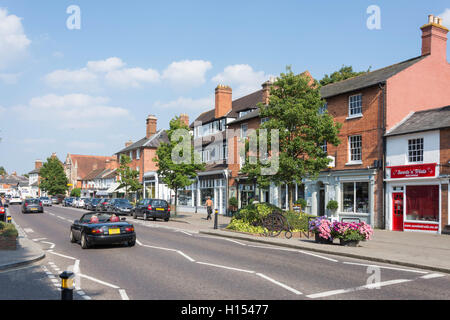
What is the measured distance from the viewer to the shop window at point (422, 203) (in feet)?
67.8

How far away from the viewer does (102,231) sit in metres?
13.5

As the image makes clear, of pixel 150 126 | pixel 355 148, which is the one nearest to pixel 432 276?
pixel 355 148

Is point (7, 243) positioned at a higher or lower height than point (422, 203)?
lower

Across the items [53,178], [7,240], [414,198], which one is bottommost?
[7,240]

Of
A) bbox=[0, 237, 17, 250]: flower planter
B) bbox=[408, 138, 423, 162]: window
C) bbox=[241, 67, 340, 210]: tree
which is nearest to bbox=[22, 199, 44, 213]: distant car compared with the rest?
bbox=[241, 67, 340, 210]: tree

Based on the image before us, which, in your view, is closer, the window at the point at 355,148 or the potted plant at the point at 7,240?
the potted plant at the point at 7,240

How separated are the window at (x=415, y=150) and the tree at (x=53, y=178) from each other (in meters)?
83.3

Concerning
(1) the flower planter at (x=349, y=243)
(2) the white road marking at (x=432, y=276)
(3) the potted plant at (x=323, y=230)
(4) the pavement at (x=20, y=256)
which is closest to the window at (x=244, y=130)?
(3) the potted plant at (x=323, y=230)

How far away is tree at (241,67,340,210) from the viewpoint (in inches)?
802

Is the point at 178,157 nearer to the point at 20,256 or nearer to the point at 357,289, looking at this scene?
the point at 20,256

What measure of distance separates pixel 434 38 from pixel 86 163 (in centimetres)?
8556

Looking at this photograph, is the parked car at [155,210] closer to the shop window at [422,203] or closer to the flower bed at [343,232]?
the flower bed at [343,232]

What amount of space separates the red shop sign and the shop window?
0.68 metres
